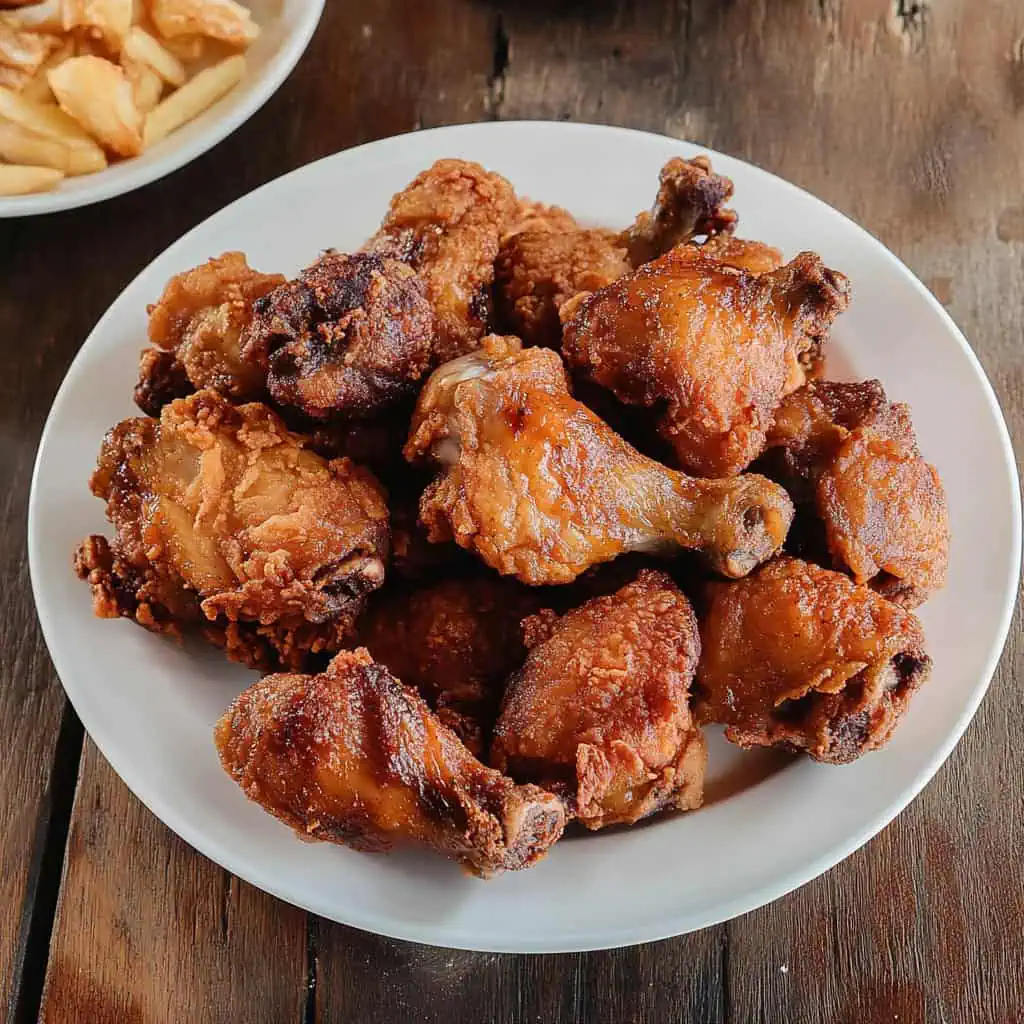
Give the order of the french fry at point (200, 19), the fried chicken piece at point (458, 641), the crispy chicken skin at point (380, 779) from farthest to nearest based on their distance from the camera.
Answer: the french fry at point (200, 19) < the fried chicken piece at point (458, 641) < the crispy chicken skin at point (380, 779)

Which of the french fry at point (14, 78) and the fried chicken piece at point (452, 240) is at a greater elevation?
the fried chicken piece at point (452, 240)

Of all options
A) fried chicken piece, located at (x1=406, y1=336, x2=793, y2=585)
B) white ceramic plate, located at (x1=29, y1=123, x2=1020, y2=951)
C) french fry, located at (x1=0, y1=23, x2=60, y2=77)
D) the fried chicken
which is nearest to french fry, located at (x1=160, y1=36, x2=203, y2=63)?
french fry, located at (x1=0, y1=23, x2=60, y2=77)

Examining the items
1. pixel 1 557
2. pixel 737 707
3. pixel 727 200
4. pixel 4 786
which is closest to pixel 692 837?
Result: pixel 737 707

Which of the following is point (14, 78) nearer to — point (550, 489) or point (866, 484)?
point (550, 489)

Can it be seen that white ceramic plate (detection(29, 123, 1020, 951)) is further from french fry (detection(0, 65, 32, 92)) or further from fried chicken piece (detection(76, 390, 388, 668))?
french fry (detection(0, 65, 32, 92))

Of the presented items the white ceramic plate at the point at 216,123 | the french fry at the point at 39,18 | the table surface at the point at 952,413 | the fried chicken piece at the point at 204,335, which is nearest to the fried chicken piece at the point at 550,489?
the fried chicken piece at the point at 204,335

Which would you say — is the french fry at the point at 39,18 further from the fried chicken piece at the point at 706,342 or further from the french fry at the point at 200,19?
the fried chicken piece at the point at 706,342
